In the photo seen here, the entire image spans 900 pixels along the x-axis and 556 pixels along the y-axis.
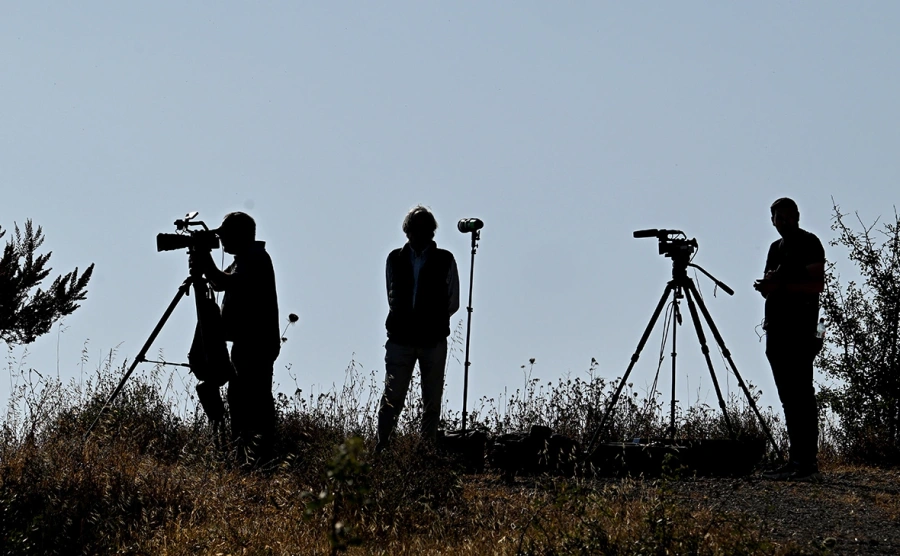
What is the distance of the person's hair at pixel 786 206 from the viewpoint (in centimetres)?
765

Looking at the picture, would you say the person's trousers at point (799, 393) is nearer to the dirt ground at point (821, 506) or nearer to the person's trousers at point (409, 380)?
the dirt ground at point (821, 506)

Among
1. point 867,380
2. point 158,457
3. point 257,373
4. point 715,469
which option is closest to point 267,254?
point 257,373

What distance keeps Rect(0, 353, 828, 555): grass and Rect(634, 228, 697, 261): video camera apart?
168cm

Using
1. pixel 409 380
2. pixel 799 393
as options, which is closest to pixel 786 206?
pixel 799 393

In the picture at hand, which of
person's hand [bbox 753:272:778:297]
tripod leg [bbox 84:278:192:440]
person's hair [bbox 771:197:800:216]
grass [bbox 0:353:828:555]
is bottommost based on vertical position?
grass [bbox 0:353:828:555]

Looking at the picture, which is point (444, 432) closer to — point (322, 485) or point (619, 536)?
point (322, 485)

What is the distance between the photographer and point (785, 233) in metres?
7.72

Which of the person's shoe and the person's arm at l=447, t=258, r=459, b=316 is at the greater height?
the person's arm at l=447, t=258, r=459, b=316

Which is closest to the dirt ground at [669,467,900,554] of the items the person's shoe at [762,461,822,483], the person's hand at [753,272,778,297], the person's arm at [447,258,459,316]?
the person's shoe at [762,461,822,483]

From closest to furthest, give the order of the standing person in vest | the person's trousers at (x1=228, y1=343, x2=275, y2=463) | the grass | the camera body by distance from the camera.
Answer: the grass
the person's trousers at (x1=228, y1=343, x2=275, y2=463)
the standing person in vest
the camera body

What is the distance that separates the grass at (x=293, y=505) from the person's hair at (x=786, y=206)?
1.98 m

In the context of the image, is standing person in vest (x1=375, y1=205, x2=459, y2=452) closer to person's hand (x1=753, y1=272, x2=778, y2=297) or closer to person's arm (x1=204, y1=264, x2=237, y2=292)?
person's arm (x1=204, y1=264, x2=237, y2=292)

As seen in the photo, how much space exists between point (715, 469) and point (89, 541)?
416 centimetres

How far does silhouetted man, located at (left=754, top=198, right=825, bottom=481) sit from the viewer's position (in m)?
7.62
